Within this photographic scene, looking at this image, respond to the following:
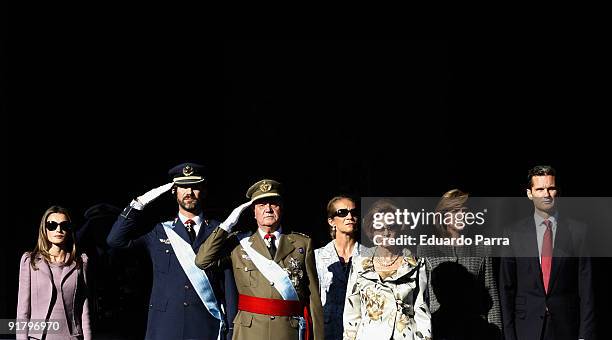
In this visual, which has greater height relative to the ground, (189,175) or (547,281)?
(189,175)

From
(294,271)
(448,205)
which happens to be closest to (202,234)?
(294,271)

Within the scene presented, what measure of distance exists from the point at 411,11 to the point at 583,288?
438 cm

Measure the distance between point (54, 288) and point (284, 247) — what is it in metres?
1.54

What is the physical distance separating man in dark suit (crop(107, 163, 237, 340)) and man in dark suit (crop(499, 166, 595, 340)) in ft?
5.92

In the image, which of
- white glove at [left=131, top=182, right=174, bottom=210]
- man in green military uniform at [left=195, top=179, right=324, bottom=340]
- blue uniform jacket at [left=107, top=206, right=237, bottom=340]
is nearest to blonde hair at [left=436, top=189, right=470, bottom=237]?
man in green military uniform at [left=195, top=179, right=324, bottom=340]

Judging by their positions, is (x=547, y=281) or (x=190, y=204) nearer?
(x=547, y=281)

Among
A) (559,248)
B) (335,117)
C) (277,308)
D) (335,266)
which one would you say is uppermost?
(335,117)

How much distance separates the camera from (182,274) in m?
7.54

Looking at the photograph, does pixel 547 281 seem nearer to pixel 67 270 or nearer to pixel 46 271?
pixel 67 270

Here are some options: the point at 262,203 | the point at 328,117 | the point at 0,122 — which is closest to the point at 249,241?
the point at 262,203

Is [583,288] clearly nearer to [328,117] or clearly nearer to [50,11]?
[328,117]

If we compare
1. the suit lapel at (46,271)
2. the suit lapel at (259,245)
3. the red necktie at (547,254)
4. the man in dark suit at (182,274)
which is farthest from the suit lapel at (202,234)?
the red necktie at (547,254)

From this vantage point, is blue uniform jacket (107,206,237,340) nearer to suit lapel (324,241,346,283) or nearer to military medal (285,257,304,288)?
military medal (285,257,304,288)

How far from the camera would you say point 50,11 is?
35.0 ft
